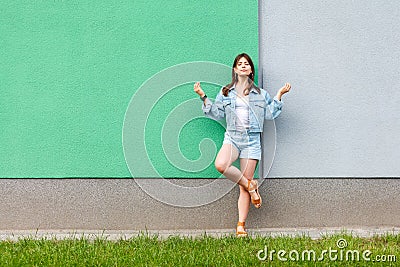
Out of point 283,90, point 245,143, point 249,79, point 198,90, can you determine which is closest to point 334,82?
point 283,90

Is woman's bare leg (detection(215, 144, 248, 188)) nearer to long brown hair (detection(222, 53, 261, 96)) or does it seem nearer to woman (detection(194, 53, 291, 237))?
woman (detection(194, 53, 291, 237))

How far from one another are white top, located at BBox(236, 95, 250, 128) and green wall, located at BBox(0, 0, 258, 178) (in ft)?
0.90

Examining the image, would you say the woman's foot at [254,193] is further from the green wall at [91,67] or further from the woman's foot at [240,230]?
the green wall at [91,67]

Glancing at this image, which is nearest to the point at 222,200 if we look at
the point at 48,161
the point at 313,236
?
the point at 313,236

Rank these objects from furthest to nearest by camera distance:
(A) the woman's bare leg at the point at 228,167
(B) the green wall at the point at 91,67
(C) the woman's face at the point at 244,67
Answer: (B) the green wall at the point at 91,67 → (C) the woman's face at the point at 244,67 → (A) the woman's bare leg at the point at 228,167

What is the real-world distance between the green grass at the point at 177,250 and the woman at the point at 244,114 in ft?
1.87

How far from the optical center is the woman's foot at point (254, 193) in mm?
5047

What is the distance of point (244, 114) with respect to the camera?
204 inches

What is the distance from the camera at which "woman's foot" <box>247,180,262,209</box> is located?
505 cm

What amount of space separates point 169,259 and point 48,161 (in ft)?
5.80

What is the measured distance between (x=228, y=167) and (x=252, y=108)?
572 millimetres

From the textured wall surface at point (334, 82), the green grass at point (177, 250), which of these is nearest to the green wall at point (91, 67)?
the textured wall surface at point (334, 82)

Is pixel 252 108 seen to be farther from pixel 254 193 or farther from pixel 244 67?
pixel 254 193

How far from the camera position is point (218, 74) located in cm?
538
